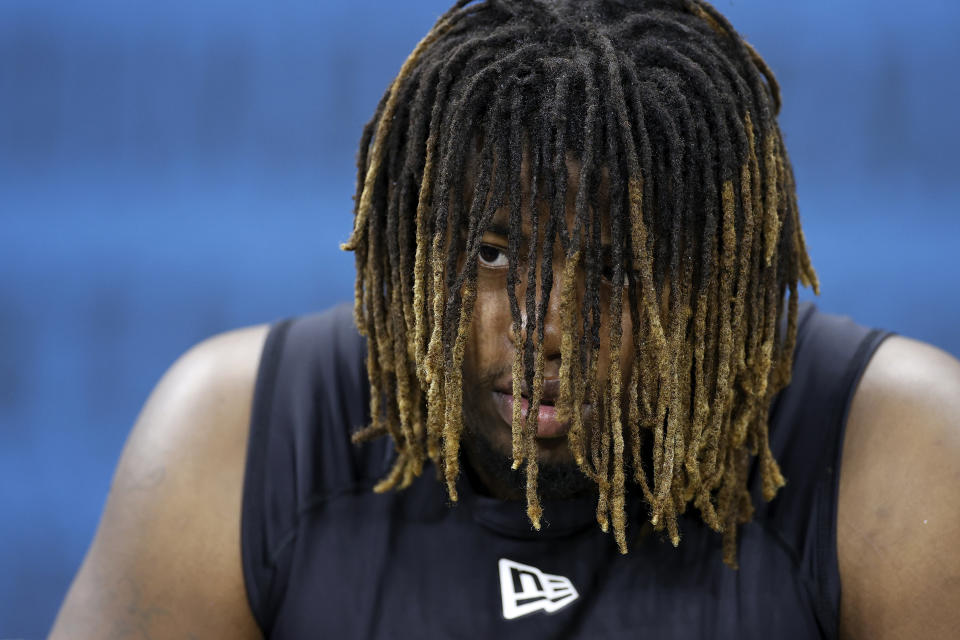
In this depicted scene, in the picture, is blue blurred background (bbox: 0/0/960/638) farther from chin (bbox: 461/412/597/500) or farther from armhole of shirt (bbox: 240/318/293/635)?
chin (bbox: 461/412/597/500)

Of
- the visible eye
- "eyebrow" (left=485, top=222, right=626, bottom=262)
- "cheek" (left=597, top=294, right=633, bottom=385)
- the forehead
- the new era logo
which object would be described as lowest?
the new era logo

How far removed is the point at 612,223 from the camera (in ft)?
2.79

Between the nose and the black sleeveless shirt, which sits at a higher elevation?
the nose

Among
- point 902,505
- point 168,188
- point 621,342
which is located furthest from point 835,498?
point 168,188

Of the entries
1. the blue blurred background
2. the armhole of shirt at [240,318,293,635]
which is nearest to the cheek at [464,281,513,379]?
the armhole of shirt at [240,318,293,635]

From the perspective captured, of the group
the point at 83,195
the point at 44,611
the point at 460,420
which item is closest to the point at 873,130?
the point at 460,420

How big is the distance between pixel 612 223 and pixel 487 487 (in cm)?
38

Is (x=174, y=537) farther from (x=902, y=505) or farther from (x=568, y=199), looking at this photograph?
(x=902, y=505)

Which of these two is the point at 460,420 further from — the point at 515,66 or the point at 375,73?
the point at 375,73

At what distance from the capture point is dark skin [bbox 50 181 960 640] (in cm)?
93

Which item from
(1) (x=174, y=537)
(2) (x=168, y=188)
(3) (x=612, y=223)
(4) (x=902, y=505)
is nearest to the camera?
(3) (x=612, y=223)

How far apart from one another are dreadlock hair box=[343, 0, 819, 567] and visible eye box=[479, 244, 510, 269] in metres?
0.02

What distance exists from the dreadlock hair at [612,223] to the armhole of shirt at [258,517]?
202mm

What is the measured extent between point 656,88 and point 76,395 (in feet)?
4.36
